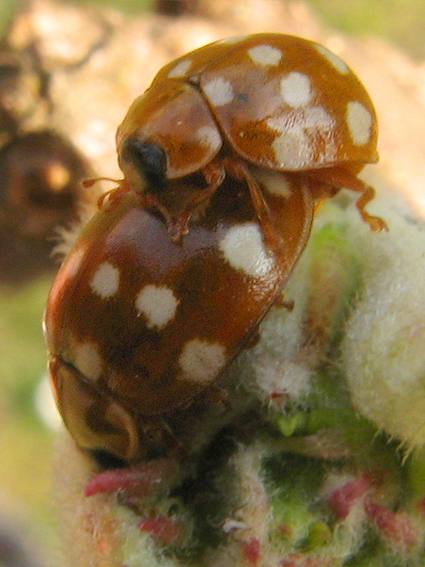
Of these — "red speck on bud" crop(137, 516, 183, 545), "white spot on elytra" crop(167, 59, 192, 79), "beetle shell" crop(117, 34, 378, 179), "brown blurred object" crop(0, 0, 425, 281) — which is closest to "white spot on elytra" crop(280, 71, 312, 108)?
"beetle shell" crop(117, 34, 378, 179)

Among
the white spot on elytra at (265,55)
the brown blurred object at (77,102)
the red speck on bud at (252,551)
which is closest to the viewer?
the red speck on bud at (252,551)

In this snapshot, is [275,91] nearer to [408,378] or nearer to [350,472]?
[408,378]

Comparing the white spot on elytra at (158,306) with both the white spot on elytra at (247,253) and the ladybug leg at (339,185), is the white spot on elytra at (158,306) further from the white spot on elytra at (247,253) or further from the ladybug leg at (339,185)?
the ladybug leg at (339,185)

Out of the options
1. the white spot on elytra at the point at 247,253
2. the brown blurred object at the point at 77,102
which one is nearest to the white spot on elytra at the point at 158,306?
the white spot on elytra at the point at 247,253

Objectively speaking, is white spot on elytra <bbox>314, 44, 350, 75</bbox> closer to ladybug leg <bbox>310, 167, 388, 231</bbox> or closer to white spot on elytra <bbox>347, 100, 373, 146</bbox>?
white spot on elytra <bbox>347, 100, 373, 146</bbox>

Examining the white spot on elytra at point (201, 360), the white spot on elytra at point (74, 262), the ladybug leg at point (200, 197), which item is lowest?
the white spot on elytra at point (201, 360)

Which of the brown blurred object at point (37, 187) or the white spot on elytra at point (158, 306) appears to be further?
the brown blurred object at point (37, 187)

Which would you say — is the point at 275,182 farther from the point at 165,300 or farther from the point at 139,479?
the point at 139,479

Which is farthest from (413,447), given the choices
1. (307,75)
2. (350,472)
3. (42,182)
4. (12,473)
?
(12,473)
